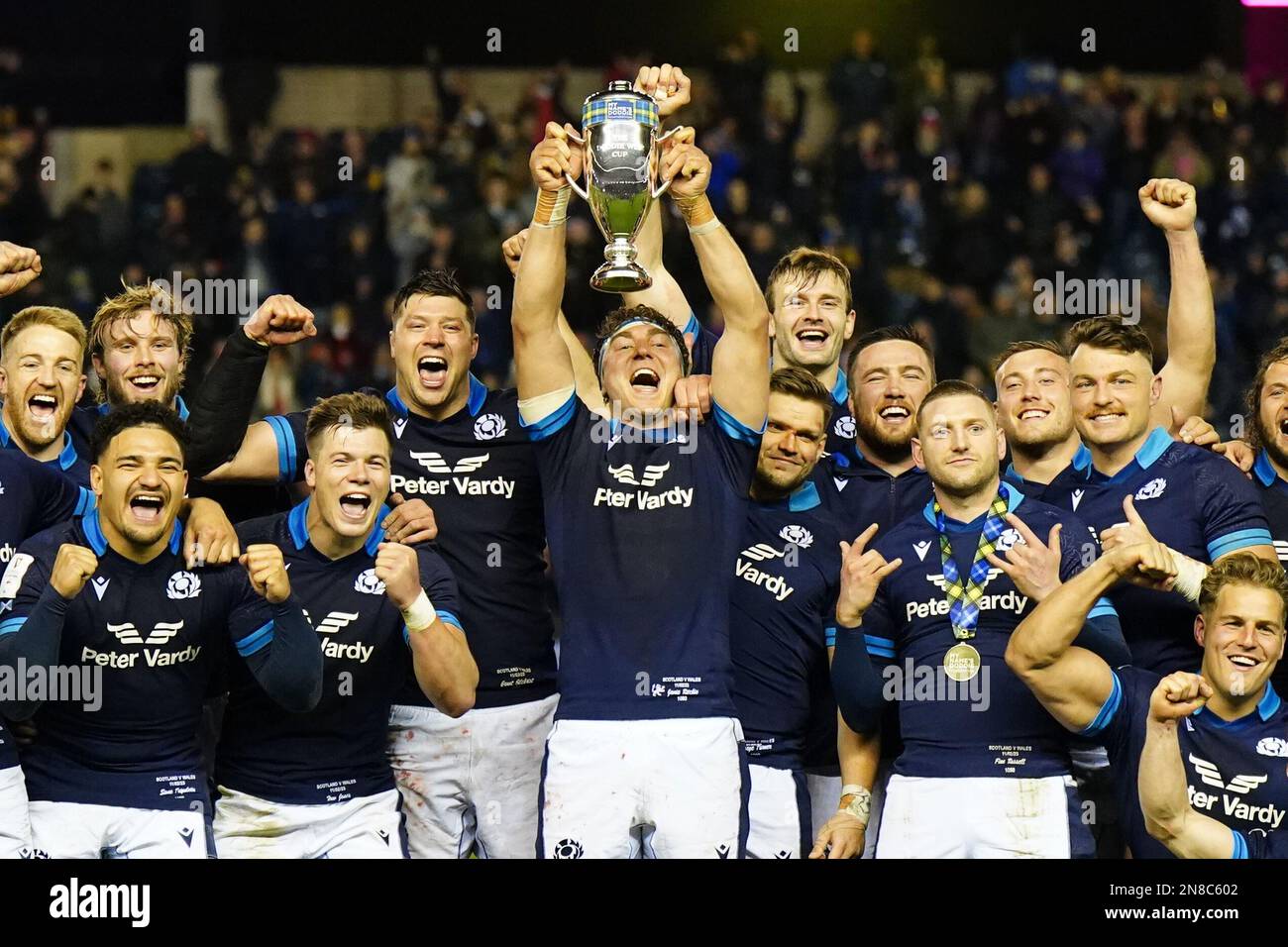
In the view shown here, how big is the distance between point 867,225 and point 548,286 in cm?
807

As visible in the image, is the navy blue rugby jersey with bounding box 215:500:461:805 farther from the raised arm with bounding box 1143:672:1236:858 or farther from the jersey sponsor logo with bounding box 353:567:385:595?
the raised arm with bounding box 1143:672:1236:858

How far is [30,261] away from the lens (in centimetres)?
632

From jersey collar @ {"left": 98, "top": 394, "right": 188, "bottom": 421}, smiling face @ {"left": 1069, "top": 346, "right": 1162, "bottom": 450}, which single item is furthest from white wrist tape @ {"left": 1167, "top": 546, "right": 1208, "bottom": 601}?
jersey collar @ {"left": 98, "top": 394, "right": 188, "bottom": 421}

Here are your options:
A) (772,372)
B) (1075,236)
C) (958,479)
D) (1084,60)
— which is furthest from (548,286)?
(1084,60)

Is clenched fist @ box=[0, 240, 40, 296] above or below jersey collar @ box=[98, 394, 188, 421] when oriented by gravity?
above

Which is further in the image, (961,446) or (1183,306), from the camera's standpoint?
(1183,306)

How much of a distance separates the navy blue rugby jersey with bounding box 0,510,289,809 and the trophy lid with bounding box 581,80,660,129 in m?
1.78

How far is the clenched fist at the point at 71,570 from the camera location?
537 centimetres

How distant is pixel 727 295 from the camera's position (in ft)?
18.6

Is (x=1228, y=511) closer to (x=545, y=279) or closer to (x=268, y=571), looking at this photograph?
(x=545, y=279)

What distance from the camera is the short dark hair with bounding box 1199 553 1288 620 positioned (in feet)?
18.6

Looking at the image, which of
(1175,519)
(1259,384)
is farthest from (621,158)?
(1259,384)

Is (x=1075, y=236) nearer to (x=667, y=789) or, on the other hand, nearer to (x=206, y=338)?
(x=206, y=338)

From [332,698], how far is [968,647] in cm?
202
